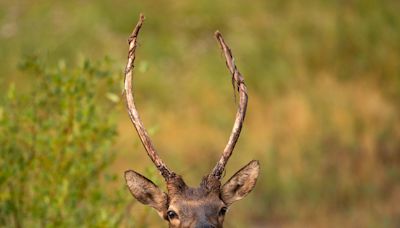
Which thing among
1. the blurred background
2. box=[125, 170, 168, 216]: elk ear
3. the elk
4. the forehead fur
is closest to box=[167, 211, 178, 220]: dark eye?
the elk

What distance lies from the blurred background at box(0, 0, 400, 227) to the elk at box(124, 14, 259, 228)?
7.52ft

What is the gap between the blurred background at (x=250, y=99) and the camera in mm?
11672

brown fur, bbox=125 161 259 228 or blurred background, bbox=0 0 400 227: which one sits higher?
blurred background, bbox=0 0 400 227

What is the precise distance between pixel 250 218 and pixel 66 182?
6293mm

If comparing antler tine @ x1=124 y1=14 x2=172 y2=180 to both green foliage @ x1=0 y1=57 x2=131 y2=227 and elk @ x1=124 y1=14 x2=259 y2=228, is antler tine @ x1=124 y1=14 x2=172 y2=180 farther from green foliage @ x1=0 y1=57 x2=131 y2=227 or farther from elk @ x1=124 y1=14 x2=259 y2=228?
green foliage @ x1=0 y1=57 x2=131 y2=227

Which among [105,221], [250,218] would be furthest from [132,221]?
[250,218]

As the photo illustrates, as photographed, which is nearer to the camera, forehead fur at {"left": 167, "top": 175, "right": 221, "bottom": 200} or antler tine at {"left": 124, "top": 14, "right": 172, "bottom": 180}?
forehead fur at {"left": 167, "top": 175, "right": 221, "bottom": 200}

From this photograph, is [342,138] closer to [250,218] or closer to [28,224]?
[250,218]

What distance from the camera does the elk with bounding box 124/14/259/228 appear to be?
877 centimetres

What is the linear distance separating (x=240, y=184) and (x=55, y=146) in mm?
2616

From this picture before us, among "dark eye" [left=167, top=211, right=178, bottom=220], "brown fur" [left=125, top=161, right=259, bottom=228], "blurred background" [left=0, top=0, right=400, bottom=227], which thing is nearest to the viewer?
"brown fur" [left=125, top=161, right=259, bottom=228]

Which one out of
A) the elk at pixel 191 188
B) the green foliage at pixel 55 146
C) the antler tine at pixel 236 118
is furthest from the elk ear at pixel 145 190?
the green foliage at pixel 55 146

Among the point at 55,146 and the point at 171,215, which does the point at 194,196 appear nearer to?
the point at 171,215

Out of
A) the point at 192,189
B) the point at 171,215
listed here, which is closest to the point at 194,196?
the point at 192,189
